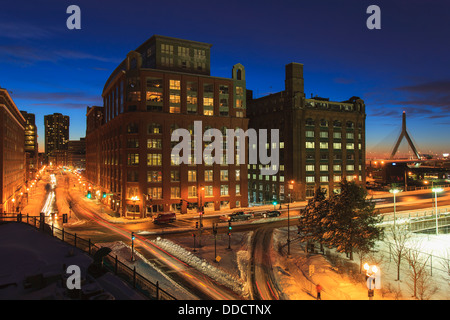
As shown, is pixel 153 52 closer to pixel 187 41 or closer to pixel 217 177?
pixel 187 41

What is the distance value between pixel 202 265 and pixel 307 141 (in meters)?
62.9

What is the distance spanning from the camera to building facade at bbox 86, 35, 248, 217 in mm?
63906

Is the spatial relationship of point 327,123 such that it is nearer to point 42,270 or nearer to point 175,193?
point 175,193

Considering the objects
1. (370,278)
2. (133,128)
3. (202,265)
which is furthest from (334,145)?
(370,278)

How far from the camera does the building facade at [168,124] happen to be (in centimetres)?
6391

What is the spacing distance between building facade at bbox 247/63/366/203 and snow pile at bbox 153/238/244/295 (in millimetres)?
50511

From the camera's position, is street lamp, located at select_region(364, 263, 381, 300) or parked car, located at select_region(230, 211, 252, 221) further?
parked car, located at select_region(230, 211, 252, 221)

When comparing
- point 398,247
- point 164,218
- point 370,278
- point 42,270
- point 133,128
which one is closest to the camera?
point 42,270

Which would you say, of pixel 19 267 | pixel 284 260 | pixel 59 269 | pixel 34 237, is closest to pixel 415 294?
pixel 284 260

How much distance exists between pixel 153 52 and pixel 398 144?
18190 centimetres

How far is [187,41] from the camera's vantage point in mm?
70812

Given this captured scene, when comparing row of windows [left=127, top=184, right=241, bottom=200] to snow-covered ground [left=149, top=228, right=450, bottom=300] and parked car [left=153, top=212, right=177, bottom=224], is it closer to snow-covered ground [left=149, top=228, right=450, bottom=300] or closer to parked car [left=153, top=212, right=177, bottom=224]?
parked car [left=153, top=212, right=177, bottom=224]

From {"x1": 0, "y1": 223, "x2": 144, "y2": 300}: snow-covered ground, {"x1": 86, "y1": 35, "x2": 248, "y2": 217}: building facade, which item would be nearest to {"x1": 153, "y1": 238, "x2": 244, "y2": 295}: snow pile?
{"x1": 0, "y1": 223, "x2": 144, "y2": 300}: snow-covered ground

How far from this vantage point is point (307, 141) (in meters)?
86.8
